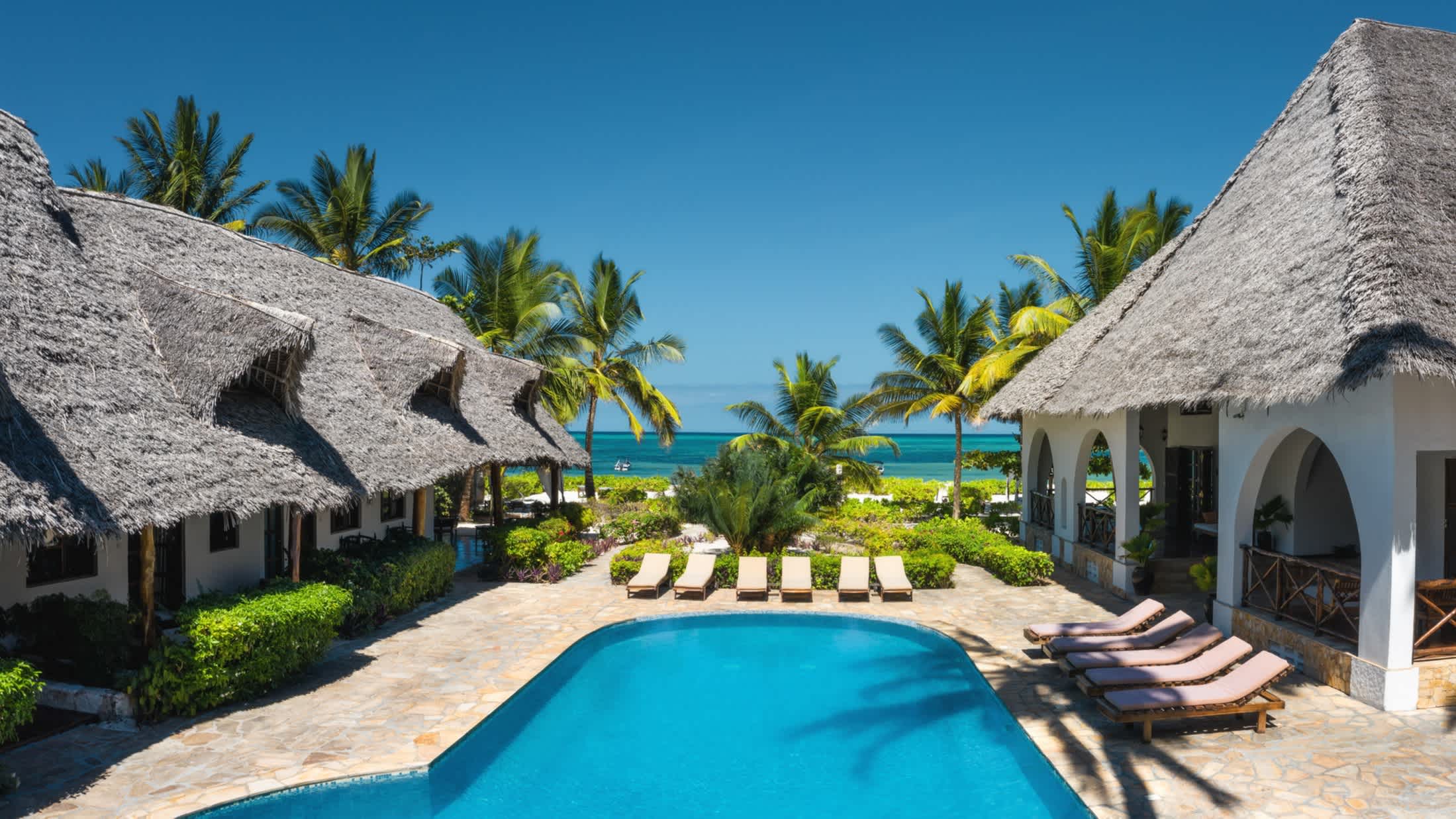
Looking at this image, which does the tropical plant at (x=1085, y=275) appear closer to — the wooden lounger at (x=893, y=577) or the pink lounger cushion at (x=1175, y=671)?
the wooden lounger at (x=893, y=577)

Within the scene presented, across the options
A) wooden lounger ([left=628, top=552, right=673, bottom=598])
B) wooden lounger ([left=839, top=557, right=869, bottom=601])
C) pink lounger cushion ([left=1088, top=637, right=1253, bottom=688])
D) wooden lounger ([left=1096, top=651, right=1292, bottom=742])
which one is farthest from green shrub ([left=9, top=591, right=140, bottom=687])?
wooden lounger ([left=839, top=557, right=869, bottom=601])

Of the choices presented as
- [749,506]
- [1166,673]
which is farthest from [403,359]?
[1166,673]

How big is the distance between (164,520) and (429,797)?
334 centimetres

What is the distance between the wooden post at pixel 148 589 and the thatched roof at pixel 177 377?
71cm

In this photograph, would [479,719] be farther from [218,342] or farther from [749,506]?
[749,506]

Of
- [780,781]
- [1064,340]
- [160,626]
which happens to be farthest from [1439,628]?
[160,626]

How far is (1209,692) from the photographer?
7449 millimetres

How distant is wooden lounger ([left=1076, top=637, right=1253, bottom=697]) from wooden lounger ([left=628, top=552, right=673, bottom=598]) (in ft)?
24.0

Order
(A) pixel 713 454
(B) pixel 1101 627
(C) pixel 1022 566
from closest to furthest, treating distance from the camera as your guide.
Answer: (B) pixel 1101 627 < (C) pixel 1022 566 < (A) pixel 713 454

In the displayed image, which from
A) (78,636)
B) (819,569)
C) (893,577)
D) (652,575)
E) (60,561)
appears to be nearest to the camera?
(78,636)

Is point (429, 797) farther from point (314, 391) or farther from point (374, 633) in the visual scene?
point (314, 391)

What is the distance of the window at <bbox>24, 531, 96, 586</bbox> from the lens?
808cm

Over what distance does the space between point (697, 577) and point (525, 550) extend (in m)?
3.35

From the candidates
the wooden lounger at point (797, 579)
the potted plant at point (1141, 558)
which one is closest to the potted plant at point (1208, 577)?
the potted plant at point (1141, 558)
